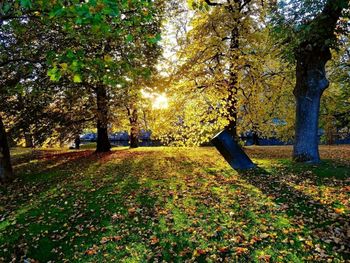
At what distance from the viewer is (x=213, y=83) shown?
52.5 feet

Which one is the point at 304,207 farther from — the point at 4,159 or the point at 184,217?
the point at 4,159

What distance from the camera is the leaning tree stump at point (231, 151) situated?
1185 cm

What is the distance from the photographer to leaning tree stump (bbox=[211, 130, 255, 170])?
38.9 ft

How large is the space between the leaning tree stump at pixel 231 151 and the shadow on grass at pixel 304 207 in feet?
3.22

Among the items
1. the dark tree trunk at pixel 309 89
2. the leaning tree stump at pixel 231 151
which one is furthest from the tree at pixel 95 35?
the dark tree trunk at pixel 309 89

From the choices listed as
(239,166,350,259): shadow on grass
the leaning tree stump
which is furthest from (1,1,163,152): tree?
(239,166,350,259): shadow on grass

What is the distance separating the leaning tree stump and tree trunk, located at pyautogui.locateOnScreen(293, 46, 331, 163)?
7.62 feet

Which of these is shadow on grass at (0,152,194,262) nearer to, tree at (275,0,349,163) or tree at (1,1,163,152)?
tree at (1,1,163,152)

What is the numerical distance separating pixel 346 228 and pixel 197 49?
11780mm

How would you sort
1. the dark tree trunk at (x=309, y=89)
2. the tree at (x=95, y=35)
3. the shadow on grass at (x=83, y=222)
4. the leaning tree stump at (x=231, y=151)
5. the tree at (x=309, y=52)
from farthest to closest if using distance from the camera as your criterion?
1. the leaning tree stump at (x=231, y=151)
2. the dark tree trunk at (x=309, y=89)
3. the tree at (x=309, y=52)
4. the shadow on grass at (x=83, y=222)
5. the tree at (x=95, y=35)

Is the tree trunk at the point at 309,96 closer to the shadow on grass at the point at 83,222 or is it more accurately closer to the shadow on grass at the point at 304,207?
the shadow on grass at the point at 304,207

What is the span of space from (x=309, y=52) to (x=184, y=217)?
861 centimetres

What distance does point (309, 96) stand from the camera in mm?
11922

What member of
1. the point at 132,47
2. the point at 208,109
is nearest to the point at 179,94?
the point at 208,109
